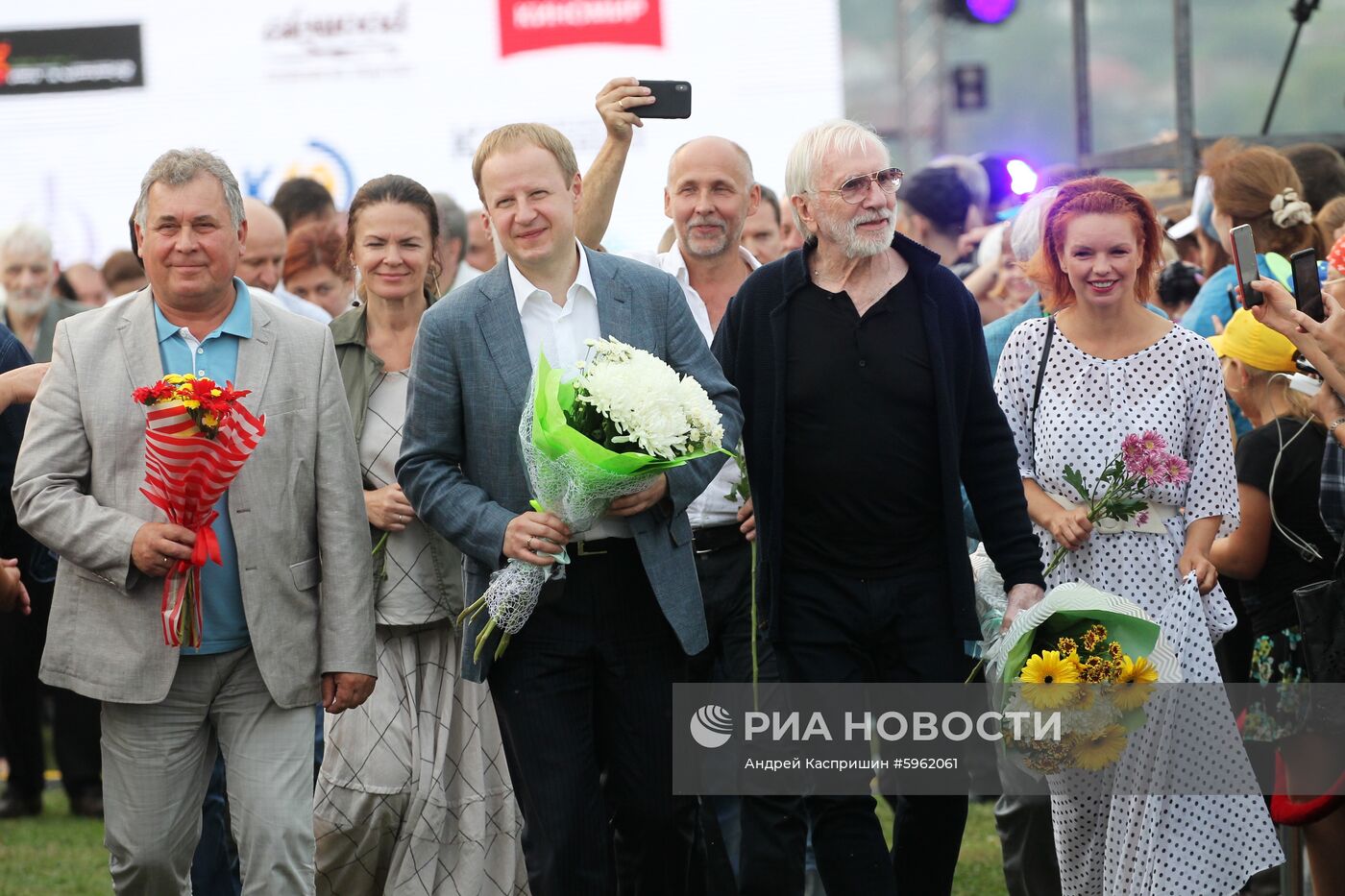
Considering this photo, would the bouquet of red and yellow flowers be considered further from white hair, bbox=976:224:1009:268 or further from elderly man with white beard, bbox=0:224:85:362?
elderly man with white beard, bbox=0:224:85:362

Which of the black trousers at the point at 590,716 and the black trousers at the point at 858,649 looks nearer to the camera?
the black trousers at the point at 590,716

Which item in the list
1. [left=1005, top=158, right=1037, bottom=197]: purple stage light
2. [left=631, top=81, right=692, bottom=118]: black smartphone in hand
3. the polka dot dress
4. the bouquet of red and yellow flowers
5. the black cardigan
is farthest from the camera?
[left=1005, top=158, right=1037, bottom=197]: purple stage light

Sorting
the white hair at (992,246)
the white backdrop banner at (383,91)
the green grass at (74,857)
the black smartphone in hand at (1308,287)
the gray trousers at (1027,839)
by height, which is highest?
the white backdrop banner at (383,91)

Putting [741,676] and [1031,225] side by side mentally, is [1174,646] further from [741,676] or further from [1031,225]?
[1031,225]

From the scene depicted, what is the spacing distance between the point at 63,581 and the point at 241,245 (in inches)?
41.2

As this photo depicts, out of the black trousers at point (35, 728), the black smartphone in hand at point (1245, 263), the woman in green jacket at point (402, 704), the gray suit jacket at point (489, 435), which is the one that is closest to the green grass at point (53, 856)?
the black trousers at point (35, 728)

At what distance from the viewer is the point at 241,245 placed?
4.89 meters

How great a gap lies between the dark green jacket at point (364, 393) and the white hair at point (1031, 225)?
7.04 ft

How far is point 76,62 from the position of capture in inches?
579

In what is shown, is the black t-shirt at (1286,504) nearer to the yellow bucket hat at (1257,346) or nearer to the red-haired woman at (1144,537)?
the yellow bucket hat at (1257,346)

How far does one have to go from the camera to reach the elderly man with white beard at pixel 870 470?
192 inches

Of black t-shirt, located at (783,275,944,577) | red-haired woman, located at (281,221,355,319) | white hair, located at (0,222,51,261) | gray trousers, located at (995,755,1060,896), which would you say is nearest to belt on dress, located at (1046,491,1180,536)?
black t-shirt, located at (783,275,944,577)

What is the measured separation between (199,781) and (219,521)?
72 centimetres

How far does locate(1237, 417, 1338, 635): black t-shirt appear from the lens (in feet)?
17.8
